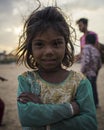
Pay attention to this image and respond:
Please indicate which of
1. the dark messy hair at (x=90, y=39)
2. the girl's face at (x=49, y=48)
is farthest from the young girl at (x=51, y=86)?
the dark messy hair at (x=90, y=39)

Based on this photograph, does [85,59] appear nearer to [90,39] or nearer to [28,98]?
[90,39]

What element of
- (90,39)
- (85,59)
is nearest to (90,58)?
(85,59)

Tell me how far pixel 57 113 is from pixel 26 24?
743mm

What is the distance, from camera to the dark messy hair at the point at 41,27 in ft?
8.48

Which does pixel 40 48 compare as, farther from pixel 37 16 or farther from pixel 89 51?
pixel 89 51

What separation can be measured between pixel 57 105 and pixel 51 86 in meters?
0.18

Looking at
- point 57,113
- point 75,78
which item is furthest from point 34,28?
point 57,113

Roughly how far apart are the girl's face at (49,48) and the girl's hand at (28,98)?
0.24 meters

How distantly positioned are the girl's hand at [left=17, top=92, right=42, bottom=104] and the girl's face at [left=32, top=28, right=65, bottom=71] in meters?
0.24

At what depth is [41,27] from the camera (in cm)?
256

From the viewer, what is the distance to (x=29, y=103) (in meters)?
2.40

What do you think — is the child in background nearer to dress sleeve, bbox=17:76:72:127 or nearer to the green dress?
the green dress

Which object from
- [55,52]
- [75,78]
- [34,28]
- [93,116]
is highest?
[34,28]

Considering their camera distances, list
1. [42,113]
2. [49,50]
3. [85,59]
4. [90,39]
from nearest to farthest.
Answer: [42,113]
[49,50]
[85,59]
[90,39]
